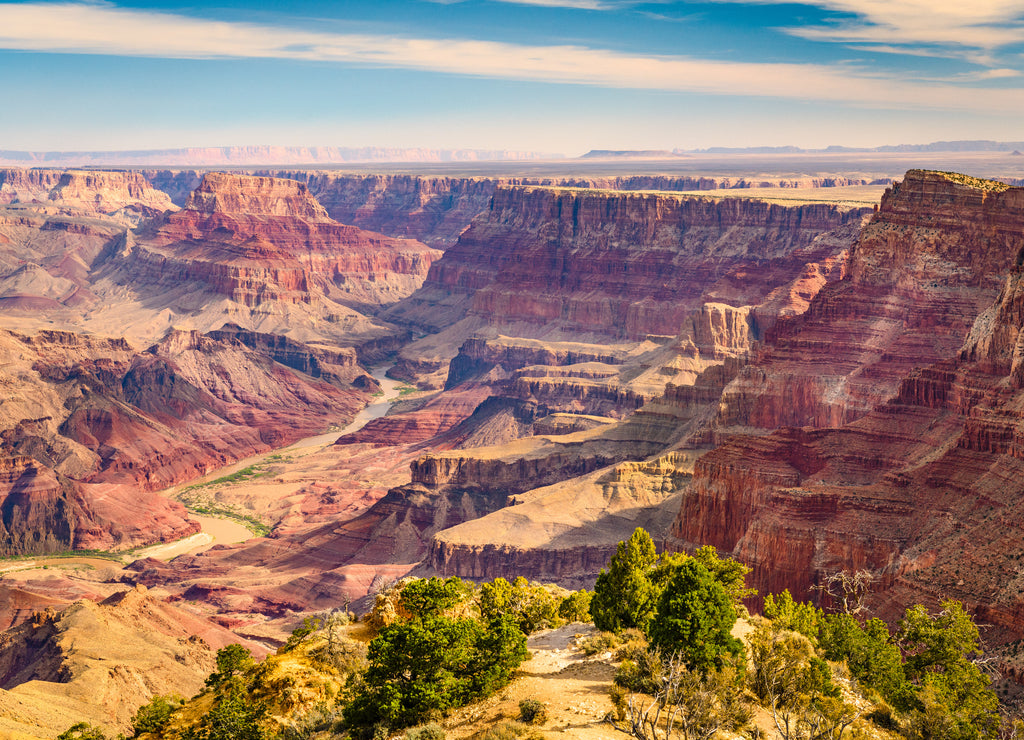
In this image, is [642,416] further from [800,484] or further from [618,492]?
[800,484]

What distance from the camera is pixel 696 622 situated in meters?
45.5

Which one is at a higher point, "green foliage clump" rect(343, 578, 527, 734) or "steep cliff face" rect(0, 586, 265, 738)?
"green foliage clump" rect(343, 578, 527, 734)

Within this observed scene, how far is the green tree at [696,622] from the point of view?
4501cm

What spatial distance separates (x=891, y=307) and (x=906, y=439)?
30247 millimetres

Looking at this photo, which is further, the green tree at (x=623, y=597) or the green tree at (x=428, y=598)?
the green tree at (x=623, y=597)

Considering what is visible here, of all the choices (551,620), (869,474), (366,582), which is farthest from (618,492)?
(551,620)

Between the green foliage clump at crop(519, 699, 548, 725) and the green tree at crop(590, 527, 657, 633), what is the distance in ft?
33.2

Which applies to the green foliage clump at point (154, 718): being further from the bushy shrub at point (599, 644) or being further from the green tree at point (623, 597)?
the green tree at point (623, 597)

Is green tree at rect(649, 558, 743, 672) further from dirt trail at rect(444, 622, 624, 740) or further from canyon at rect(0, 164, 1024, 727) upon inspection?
→ canyon at rect(0, 164, 1024, 727)

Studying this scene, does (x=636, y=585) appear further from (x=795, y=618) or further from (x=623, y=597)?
(x=795, y=618)

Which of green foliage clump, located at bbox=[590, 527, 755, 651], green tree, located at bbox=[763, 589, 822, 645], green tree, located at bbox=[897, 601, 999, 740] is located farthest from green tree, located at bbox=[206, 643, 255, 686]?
green tree, located at bbox=[897, 601, 999, 740]

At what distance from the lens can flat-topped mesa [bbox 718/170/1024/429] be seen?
11100 centimetres

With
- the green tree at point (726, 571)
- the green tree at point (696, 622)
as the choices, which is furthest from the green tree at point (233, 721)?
the green tree at point (726, 571)

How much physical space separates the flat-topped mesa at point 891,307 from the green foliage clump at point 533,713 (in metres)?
75.1
